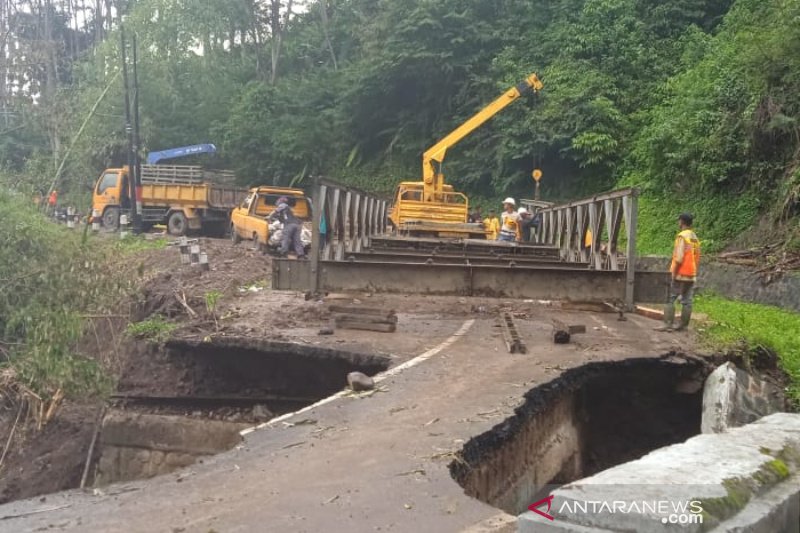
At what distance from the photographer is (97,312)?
29.1 ft

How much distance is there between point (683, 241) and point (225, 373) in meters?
5.48

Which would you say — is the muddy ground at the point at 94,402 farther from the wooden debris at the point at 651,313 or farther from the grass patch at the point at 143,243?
the grass patch at the point at 143,243

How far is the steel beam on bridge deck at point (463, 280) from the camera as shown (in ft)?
25.7

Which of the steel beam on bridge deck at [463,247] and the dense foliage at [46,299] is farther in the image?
the steel beam on bridge deck at [463,247]

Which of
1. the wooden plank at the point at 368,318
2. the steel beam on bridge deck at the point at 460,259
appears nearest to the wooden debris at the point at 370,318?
the wooden plank at the point at 368,318

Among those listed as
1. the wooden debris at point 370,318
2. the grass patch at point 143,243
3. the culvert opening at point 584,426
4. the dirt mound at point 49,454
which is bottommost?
the dirt mound at point 49,454

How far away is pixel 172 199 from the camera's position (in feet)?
79.2

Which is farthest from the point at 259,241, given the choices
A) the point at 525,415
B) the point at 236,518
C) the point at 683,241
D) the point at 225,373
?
the point at 236,518

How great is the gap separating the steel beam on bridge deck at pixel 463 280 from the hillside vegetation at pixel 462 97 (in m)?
6.01

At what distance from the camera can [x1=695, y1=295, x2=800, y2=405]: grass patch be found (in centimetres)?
726

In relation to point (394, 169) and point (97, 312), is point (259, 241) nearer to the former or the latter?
point (97, 312)

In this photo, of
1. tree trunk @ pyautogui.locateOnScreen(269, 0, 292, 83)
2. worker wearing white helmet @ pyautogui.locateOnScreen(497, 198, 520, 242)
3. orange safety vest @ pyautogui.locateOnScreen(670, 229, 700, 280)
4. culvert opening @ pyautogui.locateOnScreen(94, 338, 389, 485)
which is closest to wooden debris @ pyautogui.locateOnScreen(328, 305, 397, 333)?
culvert opening @ pyautogui.locateOnScreen(94, 338, 389, 485)

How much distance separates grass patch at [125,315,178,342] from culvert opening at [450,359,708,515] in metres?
4.25

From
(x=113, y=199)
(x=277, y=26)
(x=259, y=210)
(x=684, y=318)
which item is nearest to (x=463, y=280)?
(x=684, y=318)
